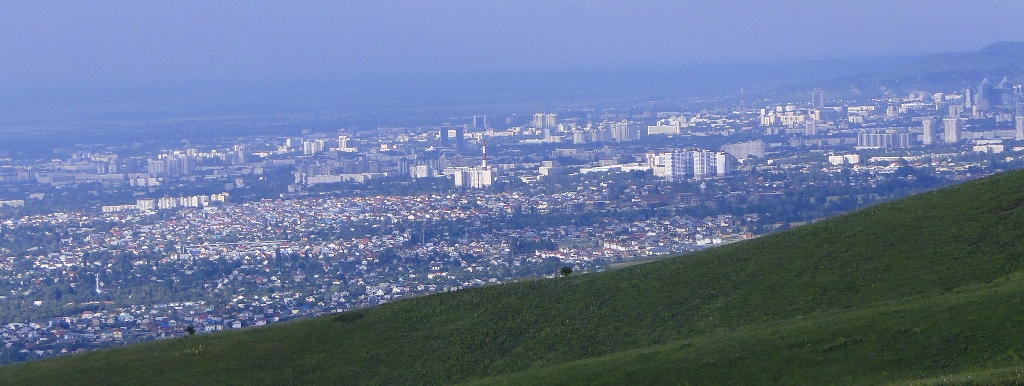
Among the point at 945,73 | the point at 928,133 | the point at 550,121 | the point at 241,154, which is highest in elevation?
the point at 945,73

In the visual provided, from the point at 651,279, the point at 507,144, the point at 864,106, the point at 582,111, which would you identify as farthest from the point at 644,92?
the point at 651,279

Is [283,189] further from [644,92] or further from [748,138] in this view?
[644,92]

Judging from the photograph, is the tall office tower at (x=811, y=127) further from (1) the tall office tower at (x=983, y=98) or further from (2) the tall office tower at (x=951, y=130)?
(1) the tall office tower at (x=983, y=98)

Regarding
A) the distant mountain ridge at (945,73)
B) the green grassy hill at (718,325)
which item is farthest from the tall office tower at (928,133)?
the green grassy hill at (718,325)

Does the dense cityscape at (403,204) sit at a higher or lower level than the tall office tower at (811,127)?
lower

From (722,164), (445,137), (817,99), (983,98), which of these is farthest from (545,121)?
(983,98)

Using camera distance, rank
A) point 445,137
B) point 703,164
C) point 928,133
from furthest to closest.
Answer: point 445,137
point 928,133
point 703,164

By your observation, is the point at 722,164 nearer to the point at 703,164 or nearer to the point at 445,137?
the point at 703,164
